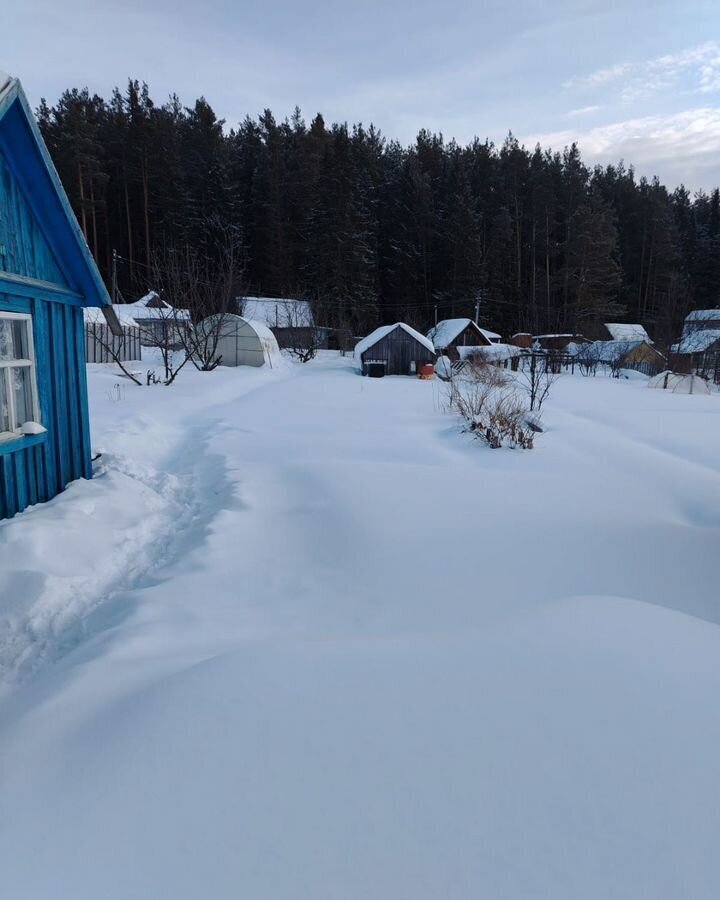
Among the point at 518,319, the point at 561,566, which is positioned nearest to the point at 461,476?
the point at 561,566

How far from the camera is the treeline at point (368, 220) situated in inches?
1708

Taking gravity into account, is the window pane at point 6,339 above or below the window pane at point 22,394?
above

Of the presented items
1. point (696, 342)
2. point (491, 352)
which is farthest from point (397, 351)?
point (696, 342)

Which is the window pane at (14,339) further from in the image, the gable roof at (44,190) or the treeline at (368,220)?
the treeline at (368,220)

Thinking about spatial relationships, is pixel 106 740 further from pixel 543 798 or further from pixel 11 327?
pixel 11 327

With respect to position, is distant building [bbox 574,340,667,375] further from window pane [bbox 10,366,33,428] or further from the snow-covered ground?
window pane [bbox 10,366,33,428]

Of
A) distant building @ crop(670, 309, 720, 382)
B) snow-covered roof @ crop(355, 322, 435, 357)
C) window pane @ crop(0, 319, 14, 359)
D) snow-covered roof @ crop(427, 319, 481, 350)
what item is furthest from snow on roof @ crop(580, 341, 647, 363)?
Answer: window pane @ crop(0, 319, 14, 359)

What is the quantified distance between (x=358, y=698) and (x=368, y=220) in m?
49.9

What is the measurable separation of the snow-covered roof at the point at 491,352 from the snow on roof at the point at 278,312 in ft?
34.9

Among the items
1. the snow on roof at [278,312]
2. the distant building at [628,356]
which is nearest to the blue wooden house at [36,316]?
the snow on roof at [278,312]

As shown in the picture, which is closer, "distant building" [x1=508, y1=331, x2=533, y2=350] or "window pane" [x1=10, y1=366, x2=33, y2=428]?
"window pane" [x1=10, y1=366, x2=33, y2=428]

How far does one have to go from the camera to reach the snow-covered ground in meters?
1.69

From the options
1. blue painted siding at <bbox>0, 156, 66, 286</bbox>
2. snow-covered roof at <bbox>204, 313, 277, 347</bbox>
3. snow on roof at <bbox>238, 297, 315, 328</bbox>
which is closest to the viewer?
blue painted siding at <bbox>0, 156, 66, 286</bbox>

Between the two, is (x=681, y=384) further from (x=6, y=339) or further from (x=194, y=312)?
(x=6, y=339)
